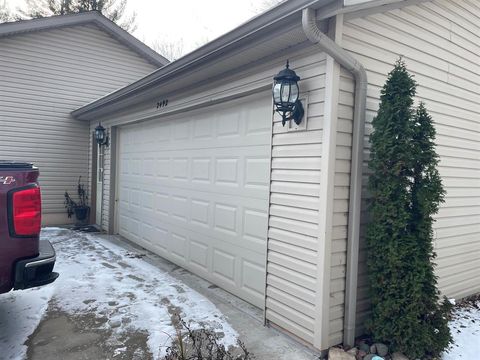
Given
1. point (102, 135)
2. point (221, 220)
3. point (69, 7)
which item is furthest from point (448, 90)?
point (69, 7)

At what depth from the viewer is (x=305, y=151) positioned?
3111 mm

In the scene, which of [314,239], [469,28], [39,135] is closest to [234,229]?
[314,239]

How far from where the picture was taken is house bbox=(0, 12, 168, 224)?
26.4 feet

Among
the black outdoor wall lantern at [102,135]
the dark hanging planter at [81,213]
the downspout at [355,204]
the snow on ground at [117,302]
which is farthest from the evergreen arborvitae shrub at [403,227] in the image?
the dark hanging planter at [81,213]

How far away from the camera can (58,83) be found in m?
8.55

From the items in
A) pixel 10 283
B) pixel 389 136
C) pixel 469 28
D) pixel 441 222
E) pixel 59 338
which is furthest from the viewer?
pixel 469 28

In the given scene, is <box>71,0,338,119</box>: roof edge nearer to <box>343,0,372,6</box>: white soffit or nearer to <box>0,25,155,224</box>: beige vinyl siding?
<box>343,0,372,6</box>: white soffit

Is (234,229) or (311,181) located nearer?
(311,181)

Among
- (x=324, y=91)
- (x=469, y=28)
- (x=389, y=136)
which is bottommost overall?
(x=389, y=136)

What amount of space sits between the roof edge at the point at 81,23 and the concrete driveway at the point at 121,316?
5.55 metres

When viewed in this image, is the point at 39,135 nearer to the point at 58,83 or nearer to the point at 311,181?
the point at 58,83

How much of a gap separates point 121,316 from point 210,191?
5.81 ft

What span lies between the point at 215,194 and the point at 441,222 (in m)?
2.57

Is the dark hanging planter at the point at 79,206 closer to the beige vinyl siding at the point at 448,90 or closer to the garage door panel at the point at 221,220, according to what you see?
the garage door panel at the point at 221,220
